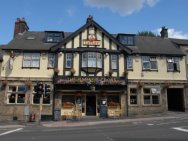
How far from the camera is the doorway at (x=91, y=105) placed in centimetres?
2580

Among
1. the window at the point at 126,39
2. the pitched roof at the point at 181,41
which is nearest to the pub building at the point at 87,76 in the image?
the window at the point at 126,39

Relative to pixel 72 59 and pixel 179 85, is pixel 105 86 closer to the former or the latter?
pixel 72 59

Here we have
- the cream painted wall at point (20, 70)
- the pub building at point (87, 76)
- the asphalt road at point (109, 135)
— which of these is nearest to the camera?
the asphalt road at point (109, 135)

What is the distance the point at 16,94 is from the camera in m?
25.1

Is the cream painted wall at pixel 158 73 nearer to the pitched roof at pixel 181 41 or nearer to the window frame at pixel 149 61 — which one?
the window frame at pixel 149 61

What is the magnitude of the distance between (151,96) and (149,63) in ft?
12.2

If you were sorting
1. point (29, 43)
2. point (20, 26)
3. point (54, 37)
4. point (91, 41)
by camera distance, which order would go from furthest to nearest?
point (20, 26) → point (54, 37) → point (29, 43) → point (91, 41)

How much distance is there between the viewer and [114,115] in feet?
83.7

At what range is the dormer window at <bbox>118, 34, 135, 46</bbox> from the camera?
2833cm

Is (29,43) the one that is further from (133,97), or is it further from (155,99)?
(155,99)

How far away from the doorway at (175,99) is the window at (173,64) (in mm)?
2531

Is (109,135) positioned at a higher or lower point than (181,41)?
lower

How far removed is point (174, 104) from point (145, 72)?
5.98 meters

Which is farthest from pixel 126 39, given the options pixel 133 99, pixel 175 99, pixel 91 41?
pixel 175 99
